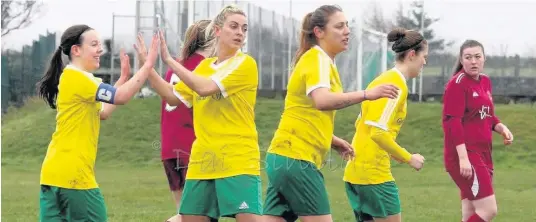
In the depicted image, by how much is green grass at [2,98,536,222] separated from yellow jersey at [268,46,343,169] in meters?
5.40

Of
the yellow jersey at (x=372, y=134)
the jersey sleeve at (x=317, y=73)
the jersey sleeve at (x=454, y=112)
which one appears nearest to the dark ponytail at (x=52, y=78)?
the jersey sleeve at (x=317, y=73)

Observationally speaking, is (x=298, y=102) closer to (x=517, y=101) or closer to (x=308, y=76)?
(x=308, y=76)

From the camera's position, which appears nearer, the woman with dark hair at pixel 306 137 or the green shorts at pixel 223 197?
the green shorts at pixel 223 197

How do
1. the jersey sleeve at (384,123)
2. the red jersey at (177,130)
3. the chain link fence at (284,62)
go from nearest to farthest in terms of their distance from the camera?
the jersey sleeve at (384,123)
the red jersey at (177,130)
the chain link fence at (284,62)

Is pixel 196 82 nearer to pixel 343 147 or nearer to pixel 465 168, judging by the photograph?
pixel 343 147

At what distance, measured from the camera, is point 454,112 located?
356 inches

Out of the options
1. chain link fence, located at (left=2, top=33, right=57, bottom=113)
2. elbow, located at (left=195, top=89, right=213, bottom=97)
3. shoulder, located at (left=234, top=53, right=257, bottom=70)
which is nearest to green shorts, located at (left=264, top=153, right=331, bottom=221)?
shoulder, located at (left=234, top=53, right=257, bottom=70)

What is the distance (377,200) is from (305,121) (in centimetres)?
119

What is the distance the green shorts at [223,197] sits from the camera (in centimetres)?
671

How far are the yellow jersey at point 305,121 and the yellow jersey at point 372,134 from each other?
29.5 inches

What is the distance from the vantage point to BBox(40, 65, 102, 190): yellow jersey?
22.5 feet

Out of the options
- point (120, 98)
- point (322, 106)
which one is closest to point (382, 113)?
point (322, 106)

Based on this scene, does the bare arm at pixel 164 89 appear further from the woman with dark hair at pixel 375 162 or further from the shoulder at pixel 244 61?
the woman with dark hair at pixel 375 162

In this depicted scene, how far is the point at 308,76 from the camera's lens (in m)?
6.95
